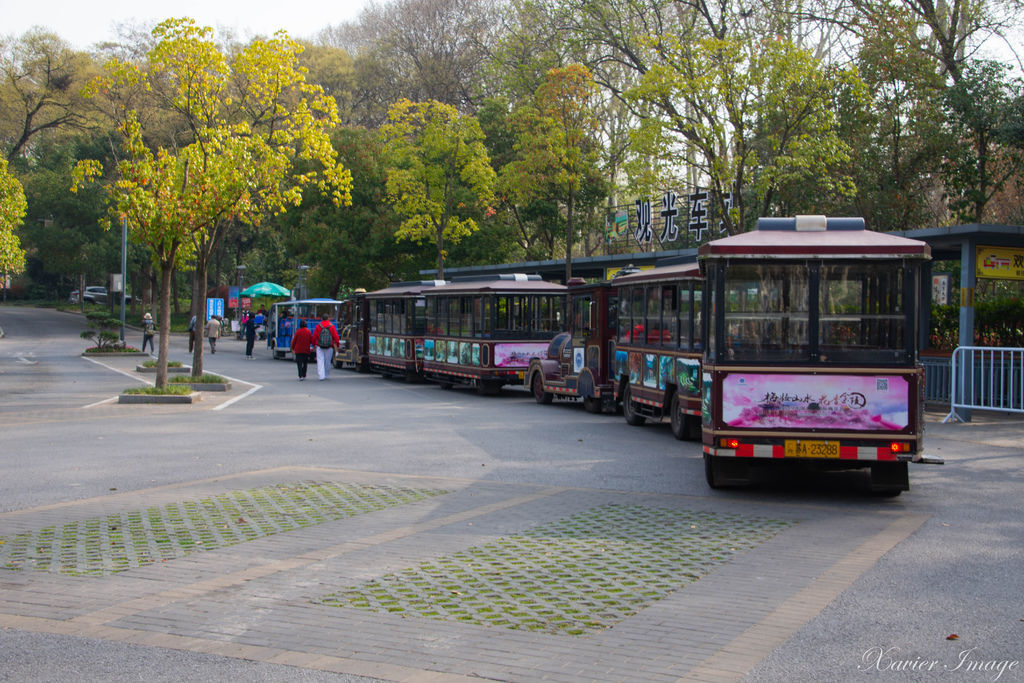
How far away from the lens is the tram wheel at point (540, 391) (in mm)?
21844

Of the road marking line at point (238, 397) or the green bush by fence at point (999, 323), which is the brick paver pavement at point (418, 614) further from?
the green bush by fence at point (999, 323)

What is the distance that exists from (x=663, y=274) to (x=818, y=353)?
580 cm

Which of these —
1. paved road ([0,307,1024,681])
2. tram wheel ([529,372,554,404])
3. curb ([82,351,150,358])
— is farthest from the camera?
curb ([82,351,150,358])

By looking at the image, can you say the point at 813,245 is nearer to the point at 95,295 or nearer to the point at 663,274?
the point at 663,274

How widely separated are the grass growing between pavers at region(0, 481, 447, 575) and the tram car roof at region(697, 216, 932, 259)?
12.5 feet

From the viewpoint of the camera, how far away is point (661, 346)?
52.9ft

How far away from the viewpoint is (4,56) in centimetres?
5816

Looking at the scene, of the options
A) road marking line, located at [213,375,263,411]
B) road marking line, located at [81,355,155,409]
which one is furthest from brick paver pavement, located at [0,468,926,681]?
road marking line, located at [81,355,155,409]

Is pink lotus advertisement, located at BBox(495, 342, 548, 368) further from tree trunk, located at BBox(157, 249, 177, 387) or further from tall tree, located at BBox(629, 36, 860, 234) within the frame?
tree trunk, located at BBox(157, 249, 177, 387)

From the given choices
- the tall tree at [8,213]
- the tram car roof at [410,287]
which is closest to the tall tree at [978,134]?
the tram car roof at [410,287]

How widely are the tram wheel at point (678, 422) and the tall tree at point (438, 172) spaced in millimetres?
20125

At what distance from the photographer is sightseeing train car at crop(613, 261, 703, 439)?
1482cm

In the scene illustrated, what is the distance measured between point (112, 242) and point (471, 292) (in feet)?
147

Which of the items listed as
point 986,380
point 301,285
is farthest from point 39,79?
point 986,380
